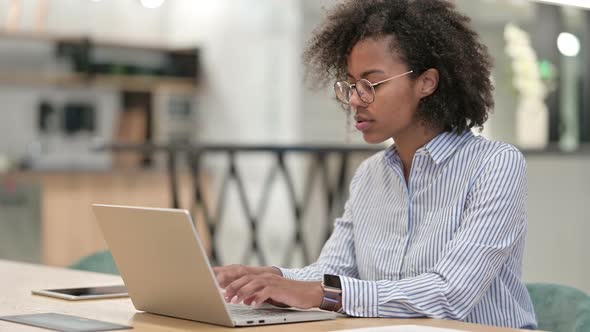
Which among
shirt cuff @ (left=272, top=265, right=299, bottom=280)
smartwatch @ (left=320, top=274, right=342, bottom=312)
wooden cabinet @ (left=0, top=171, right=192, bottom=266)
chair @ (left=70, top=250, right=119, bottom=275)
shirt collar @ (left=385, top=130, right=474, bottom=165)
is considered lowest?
wooden cabinet @ (left=0, top=171, right=192, bottom=266)

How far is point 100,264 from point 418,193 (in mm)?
1153

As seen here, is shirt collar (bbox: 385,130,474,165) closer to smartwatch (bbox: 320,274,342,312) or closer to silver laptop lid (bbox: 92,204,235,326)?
smartwatch (bbox: 320,274,342,312)

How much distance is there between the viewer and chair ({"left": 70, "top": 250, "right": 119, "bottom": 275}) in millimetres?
2803

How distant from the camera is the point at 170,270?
1.66 metres

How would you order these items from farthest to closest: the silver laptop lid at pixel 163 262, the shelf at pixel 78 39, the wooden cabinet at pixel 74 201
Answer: the shelf at pixel 78 39
the wooden cabinet at pixel 74 201
the silver laptop lid at pixel 163 262

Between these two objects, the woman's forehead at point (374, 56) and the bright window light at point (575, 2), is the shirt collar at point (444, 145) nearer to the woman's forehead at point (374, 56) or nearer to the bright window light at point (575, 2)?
the woman's forehead at point (374, 56)

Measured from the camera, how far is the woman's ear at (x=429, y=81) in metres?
2.06

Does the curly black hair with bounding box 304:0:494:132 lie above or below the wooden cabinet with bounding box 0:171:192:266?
above

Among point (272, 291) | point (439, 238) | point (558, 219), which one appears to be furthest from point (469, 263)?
point (558, 219)

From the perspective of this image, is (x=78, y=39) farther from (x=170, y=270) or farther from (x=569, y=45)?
(x=170, y=270)

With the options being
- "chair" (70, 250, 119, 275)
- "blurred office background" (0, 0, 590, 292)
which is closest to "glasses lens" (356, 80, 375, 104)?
"chair" (70, 250, 119, 275)

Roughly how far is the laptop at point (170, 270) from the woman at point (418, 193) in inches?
3.5

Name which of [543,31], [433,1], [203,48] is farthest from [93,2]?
[433,1]

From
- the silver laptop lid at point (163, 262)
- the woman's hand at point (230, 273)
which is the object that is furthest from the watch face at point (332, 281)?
the silver laptop lid at point (163, 262)
